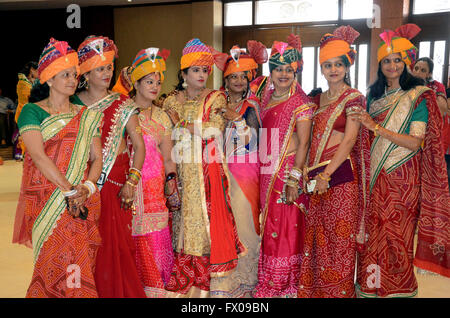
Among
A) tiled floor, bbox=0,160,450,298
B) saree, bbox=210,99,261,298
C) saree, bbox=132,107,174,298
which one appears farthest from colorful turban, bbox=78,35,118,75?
tiled floor, bbox=0,160,450,298

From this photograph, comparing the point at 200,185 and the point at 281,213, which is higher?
the point at 200,185

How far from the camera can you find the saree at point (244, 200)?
2689mm

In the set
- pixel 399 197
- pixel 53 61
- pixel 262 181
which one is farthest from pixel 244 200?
pixel 53 61

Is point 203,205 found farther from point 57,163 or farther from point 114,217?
point 57,163

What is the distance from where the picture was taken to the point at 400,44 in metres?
2.48

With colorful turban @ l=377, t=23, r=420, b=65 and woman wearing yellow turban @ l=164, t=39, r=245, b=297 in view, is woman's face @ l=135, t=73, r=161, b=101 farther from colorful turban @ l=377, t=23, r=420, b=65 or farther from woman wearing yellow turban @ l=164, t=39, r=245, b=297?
colorful turban @ l=377, t=23, r=420, b=65

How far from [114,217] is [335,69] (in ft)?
5.18

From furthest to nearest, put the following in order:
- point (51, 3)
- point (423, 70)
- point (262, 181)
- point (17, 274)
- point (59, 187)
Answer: point (51, 3) → point (423, 70) → point (17, 274) → point (262, 181) → point (59, 187)

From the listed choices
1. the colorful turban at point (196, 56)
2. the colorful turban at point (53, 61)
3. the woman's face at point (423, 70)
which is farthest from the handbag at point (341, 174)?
the woman's face at point (423, 70)

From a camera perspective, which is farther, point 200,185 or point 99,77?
point 200,185

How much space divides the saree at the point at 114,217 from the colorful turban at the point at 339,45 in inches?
46.9

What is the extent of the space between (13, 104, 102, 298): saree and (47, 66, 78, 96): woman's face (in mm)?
127

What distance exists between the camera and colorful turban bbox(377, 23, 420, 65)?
8.14ft

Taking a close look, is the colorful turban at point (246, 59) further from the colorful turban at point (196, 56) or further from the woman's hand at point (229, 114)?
the woman's hand at point (229, 114)
